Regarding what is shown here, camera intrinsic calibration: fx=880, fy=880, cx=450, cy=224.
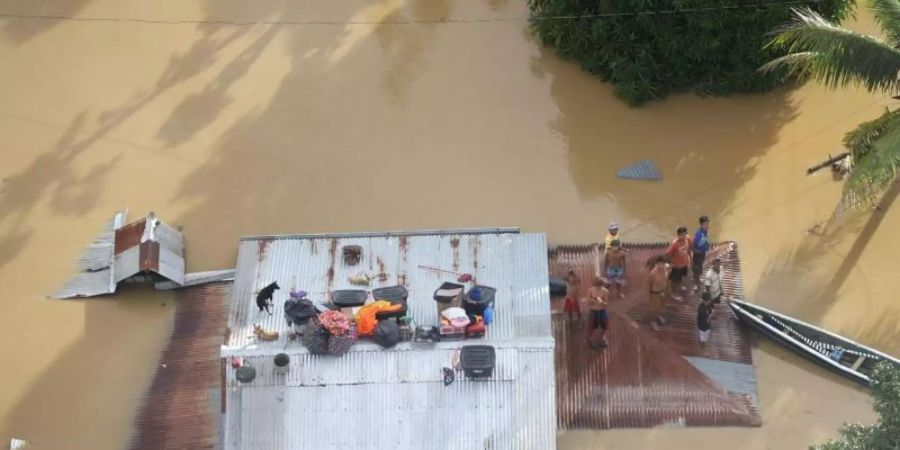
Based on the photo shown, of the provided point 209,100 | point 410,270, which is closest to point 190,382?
point 410,270

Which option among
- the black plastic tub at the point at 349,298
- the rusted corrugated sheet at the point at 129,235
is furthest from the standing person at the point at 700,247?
the rusted corrugated sheet at the point at 129,235

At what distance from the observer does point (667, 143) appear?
1489cm

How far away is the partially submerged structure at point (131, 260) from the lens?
12.9m

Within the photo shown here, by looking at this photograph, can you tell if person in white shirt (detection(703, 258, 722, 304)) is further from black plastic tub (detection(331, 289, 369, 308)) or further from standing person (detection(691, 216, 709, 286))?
black plastic tub (detection(331, 289, 369, 308))

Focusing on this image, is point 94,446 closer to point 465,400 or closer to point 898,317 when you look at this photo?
point 465,400

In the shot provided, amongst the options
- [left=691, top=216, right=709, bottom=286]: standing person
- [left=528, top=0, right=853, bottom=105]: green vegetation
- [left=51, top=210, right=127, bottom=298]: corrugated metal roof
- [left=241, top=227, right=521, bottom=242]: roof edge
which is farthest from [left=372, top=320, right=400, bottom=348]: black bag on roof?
[left=528, top=0, right=853, bottom=105]: green vegetation

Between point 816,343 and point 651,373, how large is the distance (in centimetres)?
242

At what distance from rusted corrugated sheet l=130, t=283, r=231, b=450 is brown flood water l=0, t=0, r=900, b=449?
0.30 meters

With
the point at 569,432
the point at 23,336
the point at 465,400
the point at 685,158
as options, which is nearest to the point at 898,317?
the point at 685,158

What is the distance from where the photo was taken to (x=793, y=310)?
12.7 m

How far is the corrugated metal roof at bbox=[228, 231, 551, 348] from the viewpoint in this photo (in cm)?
1150

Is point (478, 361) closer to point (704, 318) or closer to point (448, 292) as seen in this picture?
point (448, 292)

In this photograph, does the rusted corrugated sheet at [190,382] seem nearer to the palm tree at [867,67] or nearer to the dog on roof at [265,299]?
the dog on roof at [265,299]

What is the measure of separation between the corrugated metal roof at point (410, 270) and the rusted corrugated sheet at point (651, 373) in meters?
0.79
